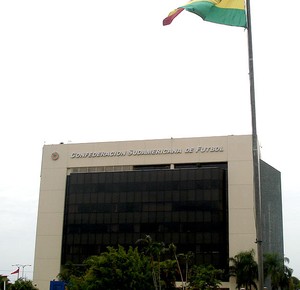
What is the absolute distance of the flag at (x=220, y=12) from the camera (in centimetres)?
2002

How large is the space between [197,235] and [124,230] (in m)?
10.6

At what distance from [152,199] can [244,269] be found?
55.4 feet

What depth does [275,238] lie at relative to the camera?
93188 millimetres

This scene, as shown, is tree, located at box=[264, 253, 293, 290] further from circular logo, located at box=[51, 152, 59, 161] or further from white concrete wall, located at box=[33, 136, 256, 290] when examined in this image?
circular logo, located at box=[51, 152, 59, 161]

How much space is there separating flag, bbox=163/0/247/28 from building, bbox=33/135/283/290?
61.2m

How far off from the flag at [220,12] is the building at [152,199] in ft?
201

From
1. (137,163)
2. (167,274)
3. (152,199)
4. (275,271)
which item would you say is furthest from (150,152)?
(275,271)

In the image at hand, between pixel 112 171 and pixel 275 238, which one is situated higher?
pixel 112 171

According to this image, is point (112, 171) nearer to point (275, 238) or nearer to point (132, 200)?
point (132, 200)

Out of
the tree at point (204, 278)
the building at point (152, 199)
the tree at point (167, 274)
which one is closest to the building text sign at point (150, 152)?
the building at point (152, 199)

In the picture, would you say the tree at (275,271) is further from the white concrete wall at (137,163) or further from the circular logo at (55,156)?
the circular logo at (55,156)

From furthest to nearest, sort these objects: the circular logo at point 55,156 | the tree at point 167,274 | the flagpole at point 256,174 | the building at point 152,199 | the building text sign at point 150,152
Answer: the circular logo at point 55,156
the building text sign at point 150,152
the building at point 152,199
the tree at point 167,274
the flagpole at point 256,174

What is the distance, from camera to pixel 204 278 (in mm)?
68562

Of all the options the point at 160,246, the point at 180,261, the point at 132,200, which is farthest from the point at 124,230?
the point at 160,246
